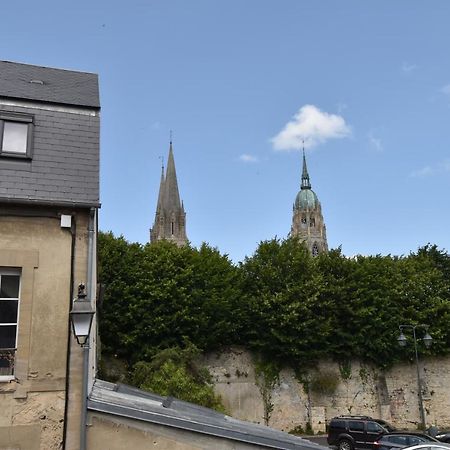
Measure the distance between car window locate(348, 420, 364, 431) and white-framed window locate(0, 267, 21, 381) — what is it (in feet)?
58.7

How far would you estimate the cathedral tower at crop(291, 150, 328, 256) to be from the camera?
10138 centimetres

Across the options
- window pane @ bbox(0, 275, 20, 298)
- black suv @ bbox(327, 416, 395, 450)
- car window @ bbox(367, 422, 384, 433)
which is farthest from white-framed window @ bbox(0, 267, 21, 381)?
car window @ bbox(367, 422, 384, 433)

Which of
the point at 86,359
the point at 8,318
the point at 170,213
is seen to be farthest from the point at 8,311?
the point at 170,213

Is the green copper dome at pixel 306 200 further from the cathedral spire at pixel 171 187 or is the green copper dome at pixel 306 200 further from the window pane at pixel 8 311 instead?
the window pane at pixel 8 311

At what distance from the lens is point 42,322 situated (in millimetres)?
7250

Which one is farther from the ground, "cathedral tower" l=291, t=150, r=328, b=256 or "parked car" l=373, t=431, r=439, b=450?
"cathedral tower" l=291, t=150, r=328, b=256

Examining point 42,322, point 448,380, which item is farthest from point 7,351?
point 448,380

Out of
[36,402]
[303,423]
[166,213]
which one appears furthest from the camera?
[166,213]

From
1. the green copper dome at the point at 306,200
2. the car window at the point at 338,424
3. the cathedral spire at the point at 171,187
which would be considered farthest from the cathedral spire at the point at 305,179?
the car window at the point at 338,424

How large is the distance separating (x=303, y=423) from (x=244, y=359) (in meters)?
5.37

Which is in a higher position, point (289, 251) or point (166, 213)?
point (166, 213)

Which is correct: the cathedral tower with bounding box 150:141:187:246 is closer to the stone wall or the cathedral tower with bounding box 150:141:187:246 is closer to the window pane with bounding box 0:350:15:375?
the stone wall

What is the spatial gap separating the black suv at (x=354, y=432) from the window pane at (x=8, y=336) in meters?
17.6

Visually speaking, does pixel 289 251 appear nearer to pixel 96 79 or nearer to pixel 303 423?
pixel 303 423
